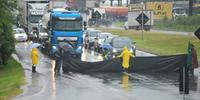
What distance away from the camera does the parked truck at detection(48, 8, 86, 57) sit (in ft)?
132

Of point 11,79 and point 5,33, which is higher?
point 5,33

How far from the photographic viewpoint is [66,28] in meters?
40.5

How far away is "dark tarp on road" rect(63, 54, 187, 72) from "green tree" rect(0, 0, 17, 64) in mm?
5076

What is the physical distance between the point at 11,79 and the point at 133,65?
256 inches

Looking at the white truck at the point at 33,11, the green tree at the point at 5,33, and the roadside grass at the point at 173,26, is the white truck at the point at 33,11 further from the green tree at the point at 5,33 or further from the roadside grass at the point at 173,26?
the roadside grass at the point at 173,26

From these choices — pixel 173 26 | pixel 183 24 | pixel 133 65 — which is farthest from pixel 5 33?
pixel 173 26

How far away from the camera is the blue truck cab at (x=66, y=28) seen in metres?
40.4

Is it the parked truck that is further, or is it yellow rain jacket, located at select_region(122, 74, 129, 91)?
the parked truck

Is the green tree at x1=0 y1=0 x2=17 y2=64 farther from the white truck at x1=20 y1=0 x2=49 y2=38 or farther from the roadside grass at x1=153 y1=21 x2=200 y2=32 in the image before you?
the roadside grass at x1=153 y1=21 x2=200 y2=32

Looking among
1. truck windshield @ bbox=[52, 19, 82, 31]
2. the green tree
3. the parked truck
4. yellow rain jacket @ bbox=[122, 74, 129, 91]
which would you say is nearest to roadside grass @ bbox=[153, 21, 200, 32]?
the parked truck

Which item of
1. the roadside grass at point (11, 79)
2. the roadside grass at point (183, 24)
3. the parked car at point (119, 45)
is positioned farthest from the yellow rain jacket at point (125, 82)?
the roadside grass at point (183, 24)

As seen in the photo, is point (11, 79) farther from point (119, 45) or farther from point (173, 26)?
point (173, 26)

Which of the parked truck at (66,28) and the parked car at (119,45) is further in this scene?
the parked truck at (66,28)

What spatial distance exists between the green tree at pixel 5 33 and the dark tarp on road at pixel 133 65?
5.08 meters
